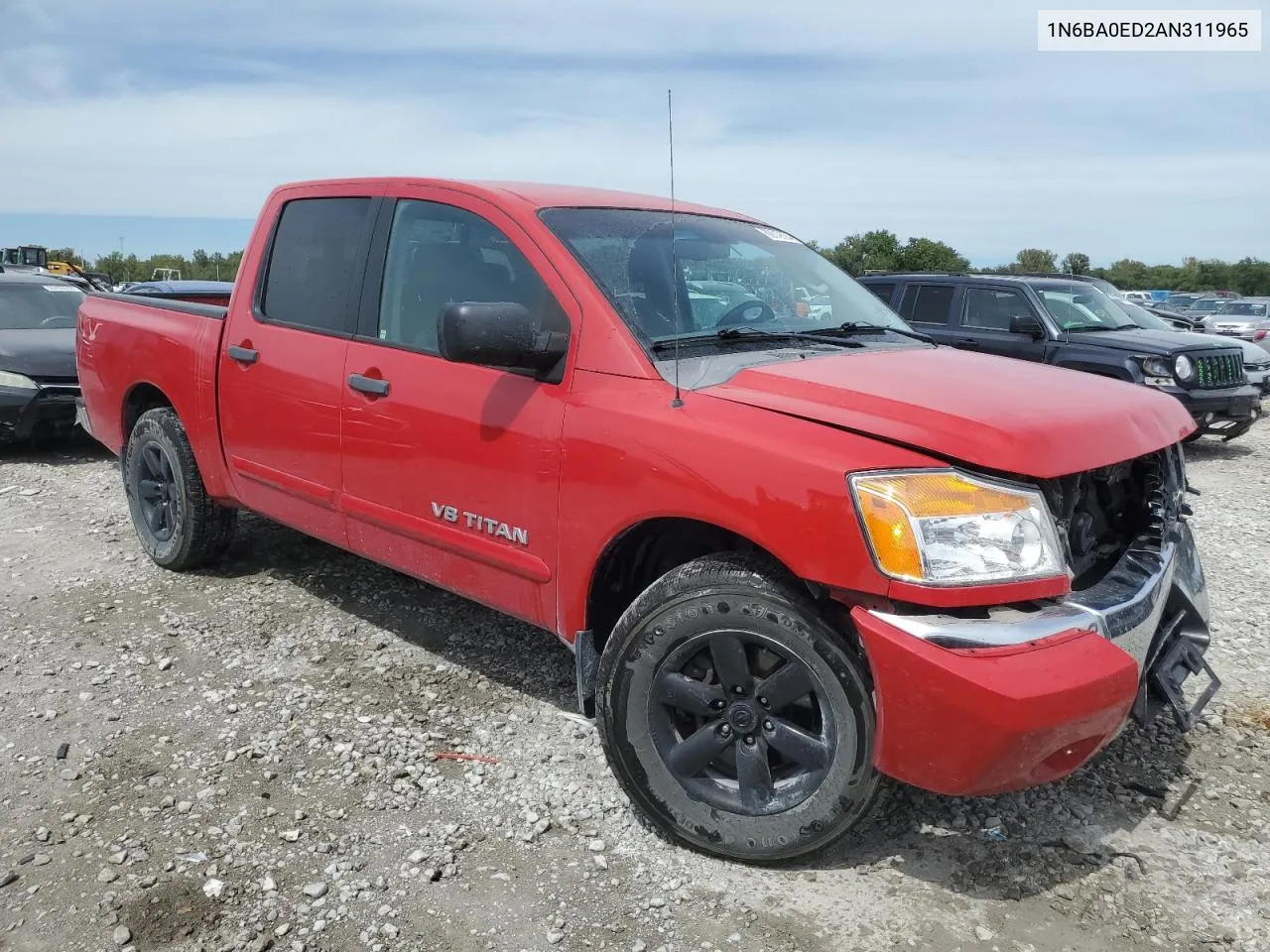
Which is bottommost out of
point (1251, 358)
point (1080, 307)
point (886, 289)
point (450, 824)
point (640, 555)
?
point (450, 824)

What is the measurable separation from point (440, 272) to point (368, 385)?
18.5 inches

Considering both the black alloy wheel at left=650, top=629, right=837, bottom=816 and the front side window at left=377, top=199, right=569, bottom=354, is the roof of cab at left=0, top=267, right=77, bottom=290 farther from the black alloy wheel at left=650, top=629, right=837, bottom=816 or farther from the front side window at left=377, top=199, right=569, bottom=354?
the black alloy wheel at left=650, top=629, right=837, bottom=816

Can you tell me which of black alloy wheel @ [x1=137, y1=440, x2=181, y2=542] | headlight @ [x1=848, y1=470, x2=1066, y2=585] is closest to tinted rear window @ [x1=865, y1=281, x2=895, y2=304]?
black alloy wheel @ [x1=137, y1=440, x2=181, y2=542]

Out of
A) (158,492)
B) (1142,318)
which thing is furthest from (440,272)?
(1142,318)

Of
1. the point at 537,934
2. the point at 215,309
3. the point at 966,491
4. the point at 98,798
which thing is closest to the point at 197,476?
the point at 215,309

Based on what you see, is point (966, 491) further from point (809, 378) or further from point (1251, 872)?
point (1251, 872)

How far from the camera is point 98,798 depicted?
298 cm

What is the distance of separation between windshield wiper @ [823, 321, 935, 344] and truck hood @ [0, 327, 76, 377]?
7070 mm

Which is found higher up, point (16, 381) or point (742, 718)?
point (16, 381)

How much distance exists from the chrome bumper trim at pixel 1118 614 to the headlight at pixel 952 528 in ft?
0.31

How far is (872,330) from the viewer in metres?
3.59

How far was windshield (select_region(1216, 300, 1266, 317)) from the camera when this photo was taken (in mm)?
23578

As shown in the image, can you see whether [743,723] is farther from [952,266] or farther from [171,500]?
[952,266]

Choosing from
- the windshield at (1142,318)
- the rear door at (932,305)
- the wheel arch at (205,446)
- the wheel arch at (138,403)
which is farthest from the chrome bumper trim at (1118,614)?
the windshield at (1142,318)
